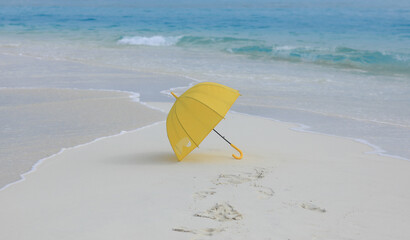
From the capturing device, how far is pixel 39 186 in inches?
199

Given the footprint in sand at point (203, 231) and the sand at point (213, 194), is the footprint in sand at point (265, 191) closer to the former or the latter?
the sand at point (213, 194)

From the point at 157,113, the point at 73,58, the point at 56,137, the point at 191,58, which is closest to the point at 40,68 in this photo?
the point at 73,58

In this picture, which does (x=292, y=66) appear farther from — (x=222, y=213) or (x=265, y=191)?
(x=222, y=213)

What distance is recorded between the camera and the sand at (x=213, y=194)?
157 inches

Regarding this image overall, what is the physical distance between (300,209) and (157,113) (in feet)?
15.5

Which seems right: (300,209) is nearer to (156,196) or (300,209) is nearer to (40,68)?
(156,196)

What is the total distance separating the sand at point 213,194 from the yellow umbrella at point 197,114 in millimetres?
309

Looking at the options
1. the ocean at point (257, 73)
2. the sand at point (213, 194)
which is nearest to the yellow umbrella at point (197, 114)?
the sand at point (213, 194)

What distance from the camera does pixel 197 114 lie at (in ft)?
17.9

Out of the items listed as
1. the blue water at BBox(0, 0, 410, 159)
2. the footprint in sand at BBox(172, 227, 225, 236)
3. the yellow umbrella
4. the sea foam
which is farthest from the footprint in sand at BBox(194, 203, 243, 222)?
the sea foam

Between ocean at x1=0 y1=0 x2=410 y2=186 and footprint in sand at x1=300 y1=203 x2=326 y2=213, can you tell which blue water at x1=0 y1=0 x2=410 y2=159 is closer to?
ocean at x1=0 y1=0 x2=410 y2=186

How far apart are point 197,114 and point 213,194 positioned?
41.2 inches

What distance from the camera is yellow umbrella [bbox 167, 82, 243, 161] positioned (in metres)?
5.39

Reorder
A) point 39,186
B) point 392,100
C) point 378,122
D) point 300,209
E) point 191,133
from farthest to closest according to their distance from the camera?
point 392,100, point 378,122, point 191,133, point 39,186, point 300,209
